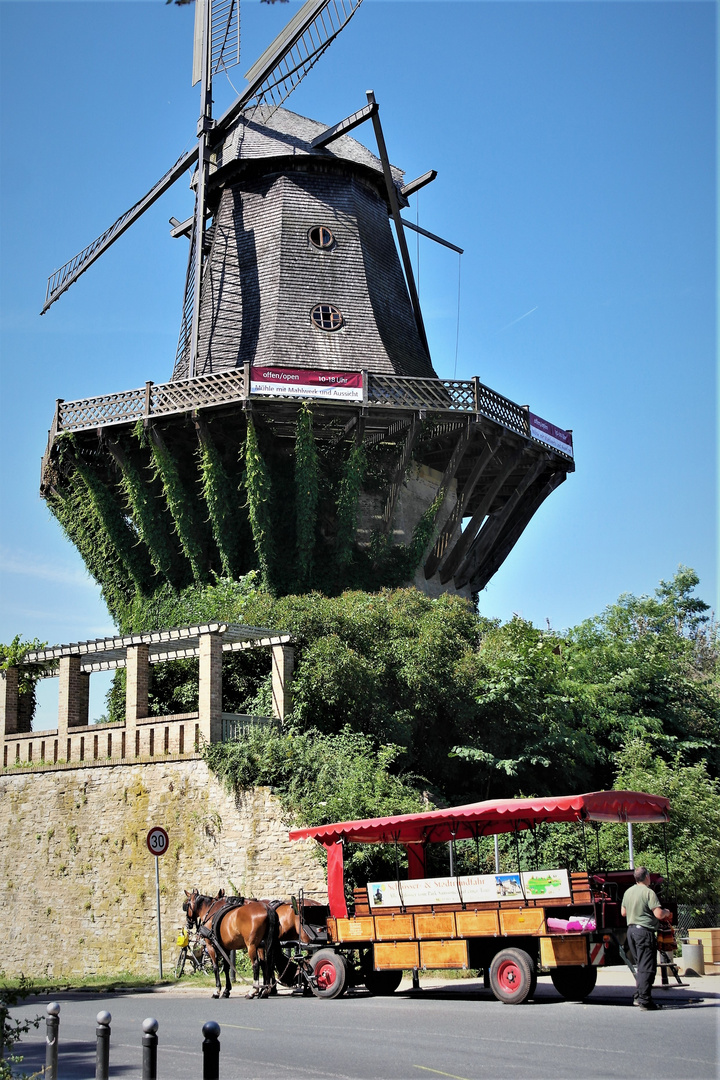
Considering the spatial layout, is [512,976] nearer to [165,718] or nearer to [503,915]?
[503,915]

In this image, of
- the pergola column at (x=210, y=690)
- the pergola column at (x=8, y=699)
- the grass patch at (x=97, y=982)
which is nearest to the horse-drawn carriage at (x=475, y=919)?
the grass patch at (x=97, y=982)

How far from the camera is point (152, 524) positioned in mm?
28062

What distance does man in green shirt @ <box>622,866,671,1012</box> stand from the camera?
1112cm

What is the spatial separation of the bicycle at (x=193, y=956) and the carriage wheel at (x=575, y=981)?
495 cm

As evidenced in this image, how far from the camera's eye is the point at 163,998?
47.9ft

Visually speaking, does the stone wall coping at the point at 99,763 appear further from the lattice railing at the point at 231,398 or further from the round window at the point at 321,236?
the round window at the point at 321,236

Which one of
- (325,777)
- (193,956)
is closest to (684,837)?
(325,777)

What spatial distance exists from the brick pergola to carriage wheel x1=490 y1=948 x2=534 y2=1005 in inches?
324

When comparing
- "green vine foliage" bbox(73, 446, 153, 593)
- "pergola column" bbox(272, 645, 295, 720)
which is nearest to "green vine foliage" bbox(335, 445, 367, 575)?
"green vine foliage" bbox(73, 446, 153, 593)

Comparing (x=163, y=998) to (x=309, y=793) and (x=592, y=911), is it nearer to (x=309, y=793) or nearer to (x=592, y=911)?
(x=309, y=793)

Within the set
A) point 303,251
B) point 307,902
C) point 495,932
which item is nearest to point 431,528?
point 303,251

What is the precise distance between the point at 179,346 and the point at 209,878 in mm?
18516

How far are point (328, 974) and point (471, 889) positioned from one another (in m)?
2.18

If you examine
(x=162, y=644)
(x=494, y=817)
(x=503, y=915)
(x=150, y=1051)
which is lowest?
(x=150, y=1051)
